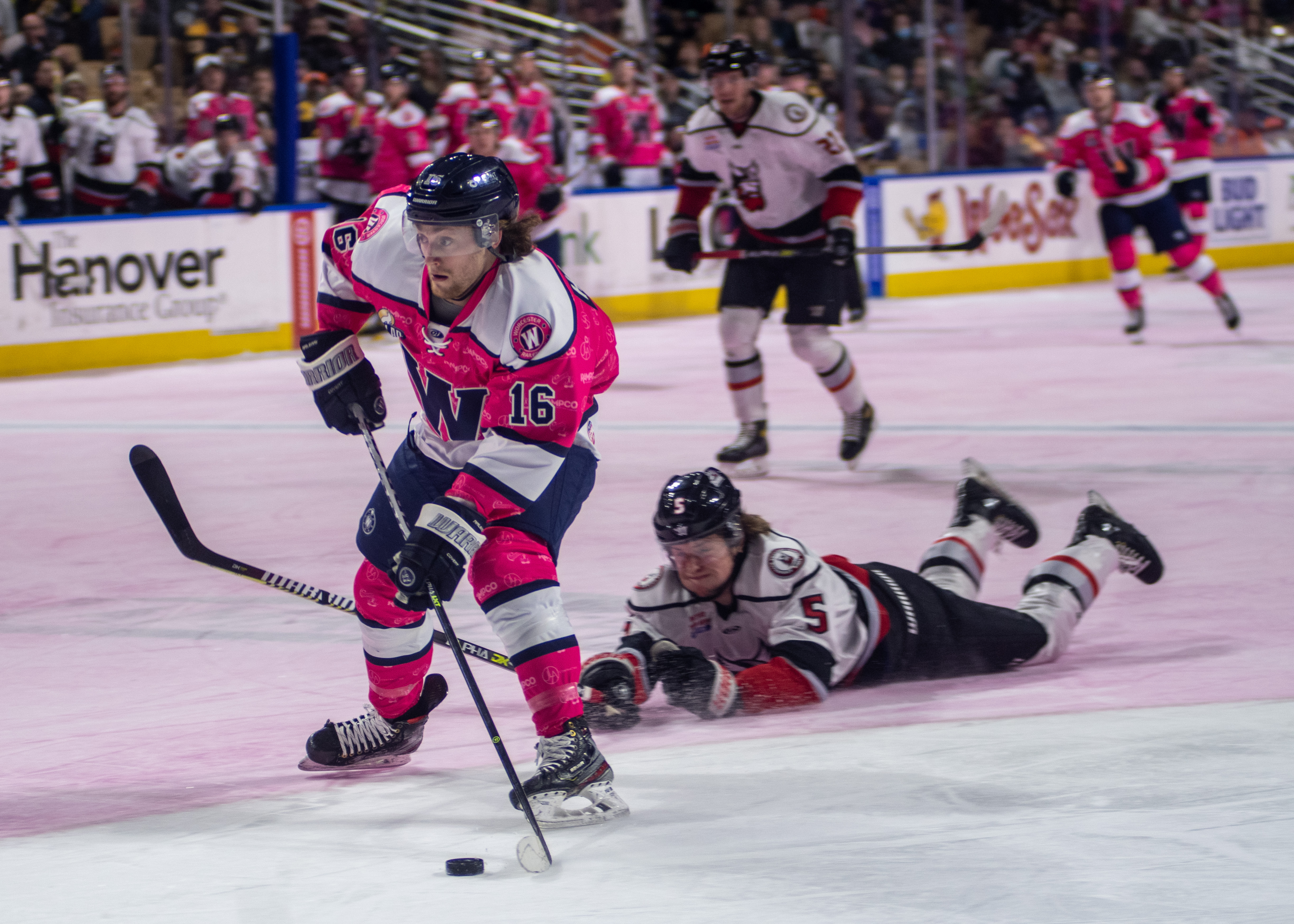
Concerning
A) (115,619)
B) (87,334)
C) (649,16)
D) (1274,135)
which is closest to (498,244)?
(115,619)

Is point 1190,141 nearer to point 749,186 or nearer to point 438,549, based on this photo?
point 749,186

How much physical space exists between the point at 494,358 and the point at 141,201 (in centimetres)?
808

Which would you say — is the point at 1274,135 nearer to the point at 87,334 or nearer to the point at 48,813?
the point at 87,334

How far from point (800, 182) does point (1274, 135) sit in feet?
38.0

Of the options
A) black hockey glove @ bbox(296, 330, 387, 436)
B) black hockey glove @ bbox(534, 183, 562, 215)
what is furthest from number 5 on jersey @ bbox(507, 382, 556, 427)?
black hockey glove @ bbox(534, 183, 562, 215)

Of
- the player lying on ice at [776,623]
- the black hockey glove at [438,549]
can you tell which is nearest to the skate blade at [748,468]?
the player lying on ice at [776,623]

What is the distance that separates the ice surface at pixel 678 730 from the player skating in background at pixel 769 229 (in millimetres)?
321

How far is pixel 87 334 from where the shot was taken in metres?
10.1

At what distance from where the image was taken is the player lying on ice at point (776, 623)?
11.3 ft

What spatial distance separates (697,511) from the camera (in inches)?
134

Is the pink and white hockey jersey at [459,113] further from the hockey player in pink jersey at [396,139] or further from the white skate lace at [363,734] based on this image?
the white skate lace at [363,734]

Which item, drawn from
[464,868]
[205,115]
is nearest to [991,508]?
[464,868]

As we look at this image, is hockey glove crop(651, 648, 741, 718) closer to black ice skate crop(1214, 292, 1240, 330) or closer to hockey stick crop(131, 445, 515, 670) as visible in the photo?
hockey stick crop(131, 445, 515, 670)

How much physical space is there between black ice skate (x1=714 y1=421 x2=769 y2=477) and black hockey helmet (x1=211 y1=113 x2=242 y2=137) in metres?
5.37
